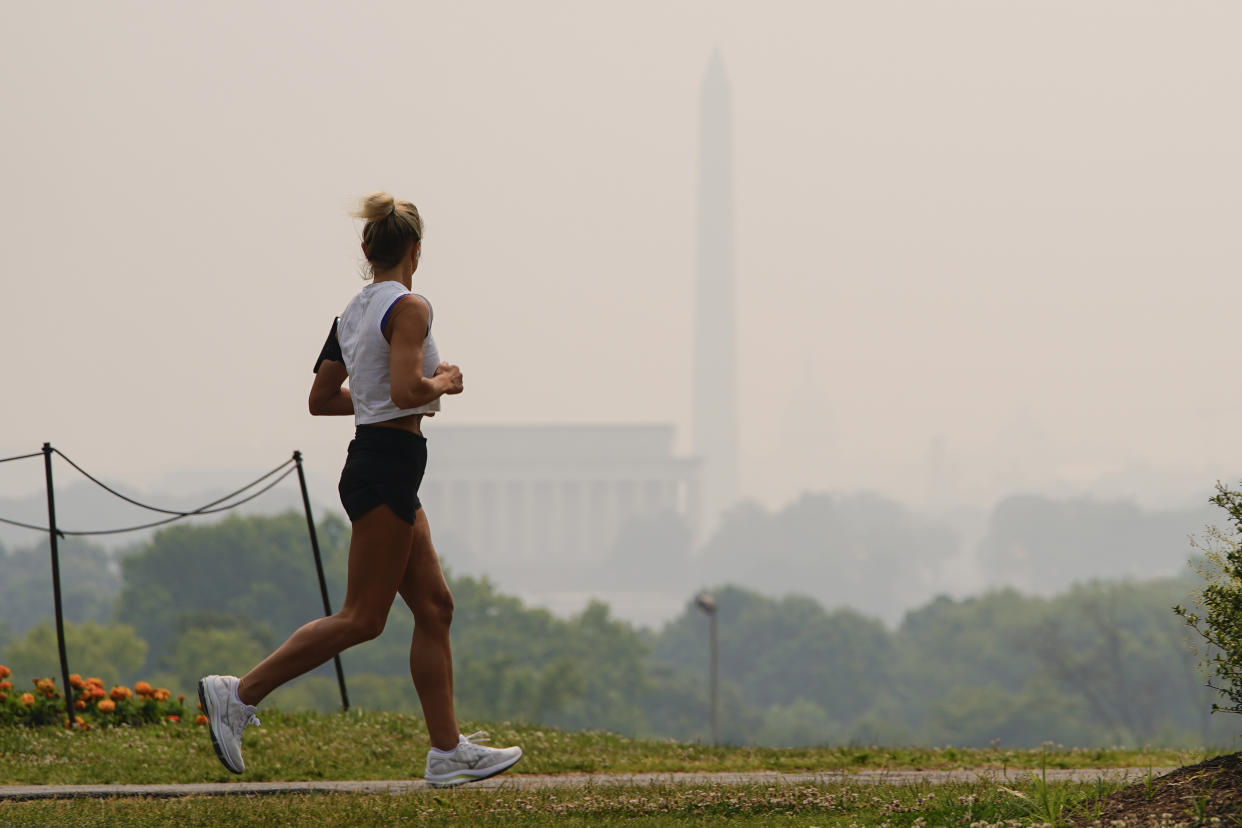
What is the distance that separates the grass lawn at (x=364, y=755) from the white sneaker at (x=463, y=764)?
1.64 meters

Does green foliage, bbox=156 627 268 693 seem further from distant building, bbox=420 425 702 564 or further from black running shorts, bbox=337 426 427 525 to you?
distant building, bbox=420 425 702 564

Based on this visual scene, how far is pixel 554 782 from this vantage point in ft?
23.0

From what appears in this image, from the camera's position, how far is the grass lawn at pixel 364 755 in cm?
759

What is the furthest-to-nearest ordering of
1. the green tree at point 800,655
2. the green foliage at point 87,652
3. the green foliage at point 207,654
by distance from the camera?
the green tree at point 800,655, the green foliage at point 207,654, the green foliage at point 87,652

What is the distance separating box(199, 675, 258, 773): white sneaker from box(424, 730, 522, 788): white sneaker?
76 cm

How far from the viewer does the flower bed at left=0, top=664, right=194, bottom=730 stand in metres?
9.45

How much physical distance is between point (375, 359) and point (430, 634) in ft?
3.63

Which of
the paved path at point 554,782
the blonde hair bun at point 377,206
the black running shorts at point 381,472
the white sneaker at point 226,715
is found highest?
the blonde hair bun at point 377,206

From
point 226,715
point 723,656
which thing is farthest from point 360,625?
point 723,656

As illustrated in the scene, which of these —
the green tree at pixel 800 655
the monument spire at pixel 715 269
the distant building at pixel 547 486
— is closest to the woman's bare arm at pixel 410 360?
the green tree at pixel 800 655

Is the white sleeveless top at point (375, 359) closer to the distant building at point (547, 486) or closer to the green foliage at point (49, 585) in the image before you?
the green foliage at point (49, 585)

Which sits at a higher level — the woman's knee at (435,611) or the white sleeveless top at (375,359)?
the white sleeveless top at (375,359)

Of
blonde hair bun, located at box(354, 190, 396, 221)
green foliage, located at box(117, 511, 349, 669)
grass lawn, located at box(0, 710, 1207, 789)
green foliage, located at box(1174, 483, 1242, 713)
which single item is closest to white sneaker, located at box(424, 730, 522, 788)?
grass lawn, located at box(0, 710, 1207, 789)

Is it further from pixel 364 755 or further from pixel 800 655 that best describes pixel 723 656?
pixel 364 755
